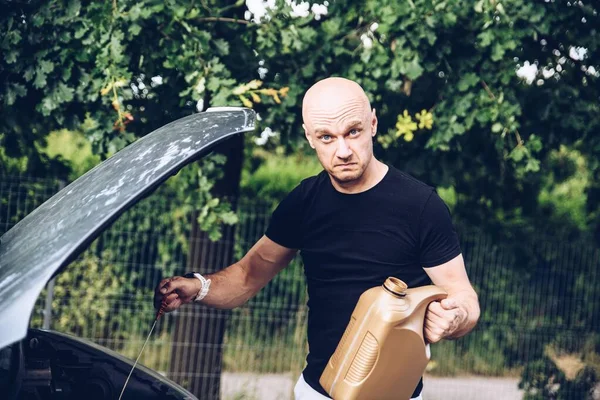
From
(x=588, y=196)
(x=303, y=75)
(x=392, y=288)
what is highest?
(x=303, y=75)

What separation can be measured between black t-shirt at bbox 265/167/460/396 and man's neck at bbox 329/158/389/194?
0.06ft

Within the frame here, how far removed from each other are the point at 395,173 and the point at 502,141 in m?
2.35

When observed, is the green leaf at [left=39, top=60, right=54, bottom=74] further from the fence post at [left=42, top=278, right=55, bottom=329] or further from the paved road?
the paved road

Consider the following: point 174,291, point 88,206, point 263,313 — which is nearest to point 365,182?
point 174,291

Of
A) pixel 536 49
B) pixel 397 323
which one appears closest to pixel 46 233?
pixel 397 323

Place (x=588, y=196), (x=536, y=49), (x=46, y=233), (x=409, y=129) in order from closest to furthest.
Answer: (x=46, y=233)
(x=409, y=129)
(x=536, y=49)
(x=588, y=196)

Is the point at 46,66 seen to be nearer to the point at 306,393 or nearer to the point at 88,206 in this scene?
the point at 306,393

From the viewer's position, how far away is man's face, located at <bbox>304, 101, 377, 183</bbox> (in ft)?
9.20

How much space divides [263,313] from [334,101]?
14.3 feet

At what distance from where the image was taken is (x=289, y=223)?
3.18 meters

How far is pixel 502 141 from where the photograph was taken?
516cm

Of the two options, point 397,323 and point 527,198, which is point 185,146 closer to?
point 397,323

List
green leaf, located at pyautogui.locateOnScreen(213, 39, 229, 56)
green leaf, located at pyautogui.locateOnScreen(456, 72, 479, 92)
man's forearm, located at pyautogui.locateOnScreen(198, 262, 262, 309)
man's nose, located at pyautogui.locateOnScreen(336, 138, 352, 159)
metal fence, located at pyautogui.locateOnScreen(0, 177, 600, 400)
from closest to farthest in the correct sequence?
1. man's nose, located at pyautogui.locateOnScreen(336, 138, 352, 159)
2. man's forearm, located at pyautogui.locateOnScreen(198, 262, 262, 309)
3. green leaf, located at pyautogui.locateOnScreen(213, 39, 229, 56)
4. green leaf, located at pyautogui.locateOnScreen(456, 72, 479, 92)
5. metal fence, located at pyautogui.locateOnScreen(0, 177, 600, 400)

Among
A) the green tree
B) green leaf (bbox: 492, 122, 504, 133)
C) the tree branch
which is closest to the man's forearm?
the green tree
